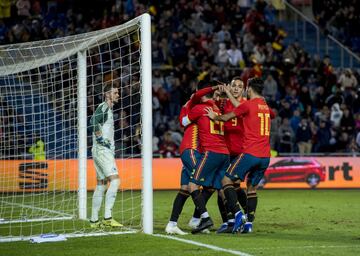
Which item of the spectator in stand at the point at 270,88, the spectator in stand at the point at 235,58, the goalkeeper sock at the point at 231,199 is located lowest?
the goalkeeper sock at the point at 231,199

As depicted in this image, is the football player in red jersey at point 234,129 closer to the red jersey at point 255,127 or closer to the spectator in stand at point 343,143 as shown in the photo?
the red jersey at point 255,127

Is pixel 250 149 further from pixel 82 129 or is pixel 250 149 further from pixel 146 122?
pixel 82 129

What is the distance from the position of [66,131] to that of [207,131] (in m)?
5.97

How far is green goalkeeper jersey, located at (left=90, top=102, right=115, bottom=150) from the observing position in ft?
43.8

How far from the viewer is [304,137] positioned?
26500 millimetres

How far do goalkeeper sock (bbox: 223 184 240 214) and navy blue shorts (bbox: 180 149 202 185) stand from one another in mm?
612

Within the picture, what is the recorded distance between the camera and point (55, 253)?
10.2m

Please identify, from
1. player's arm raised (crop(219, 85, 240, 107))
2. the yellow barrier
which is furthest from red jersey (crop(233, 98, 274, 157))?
the yellow barrier

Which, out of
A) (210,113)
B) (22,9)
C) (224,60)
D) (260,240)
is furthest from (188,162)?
(22,9)

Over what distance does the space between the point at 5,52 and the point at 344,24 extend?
67.1 ft

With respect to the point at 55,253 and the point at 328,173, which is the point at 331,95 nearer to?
the point at 328,173

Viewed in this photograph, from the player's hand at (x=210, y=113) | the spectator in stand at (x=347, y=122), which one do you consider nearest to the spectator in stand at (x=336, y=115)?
the spectator in stand at (x=347, y=122)

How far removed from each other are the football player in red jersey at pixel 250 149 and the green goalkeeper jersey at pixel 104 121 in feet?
5.81

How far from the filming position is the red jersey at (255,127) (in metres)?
12.4
